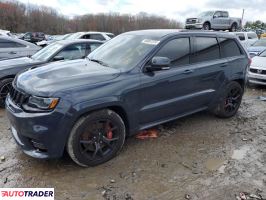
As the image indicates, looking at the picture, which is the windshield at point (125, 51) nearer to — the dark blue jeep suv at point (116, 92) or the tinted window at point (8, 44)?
the dark blue jeep suv at point (116, 92)

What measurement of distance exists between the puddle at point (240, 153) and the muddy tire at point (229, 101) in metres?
1.15

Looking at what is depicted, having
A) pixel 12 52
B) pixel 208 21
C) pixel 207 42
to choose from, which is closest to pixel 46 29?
pixel 208 21

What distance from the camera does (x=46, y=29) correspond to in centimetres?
7044

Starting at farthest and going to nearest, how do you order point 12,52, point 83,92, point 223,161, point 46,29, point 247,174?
point 46,29, point 12,52, point 223,161, point 247,174, point 83,92

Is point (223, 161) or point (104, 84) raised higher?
point (104, 84)

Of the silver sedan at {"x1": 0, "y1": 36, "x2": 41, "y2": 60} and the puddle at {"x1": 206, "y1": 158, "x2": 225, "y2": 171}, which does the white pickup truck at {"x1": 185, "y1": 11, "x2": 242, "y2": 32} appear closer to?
the silver sedan at {"x1": 0, "y1": 36, "x2": 41, "y2": 60}

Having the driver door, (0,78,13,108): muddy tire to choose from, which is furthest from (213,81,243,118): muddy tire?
(0,78,13,108): muddy tire

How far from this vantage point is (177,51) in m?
4.52

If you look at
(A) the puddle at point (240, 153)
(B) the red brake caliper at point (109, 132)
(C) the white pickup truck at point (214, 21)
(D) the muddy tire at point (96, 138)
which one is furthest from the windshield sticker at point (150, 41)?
(C) the white pickup truck at point (214, 21)

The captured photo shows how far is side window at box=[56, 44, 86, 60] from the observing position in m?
6.89

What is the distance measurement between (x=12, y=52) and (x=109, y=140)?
631cm

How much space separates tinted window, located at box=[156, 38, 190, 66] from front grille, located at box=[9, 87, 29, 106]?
6.48 feet

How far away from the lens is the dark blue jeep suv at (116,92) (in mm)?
3361

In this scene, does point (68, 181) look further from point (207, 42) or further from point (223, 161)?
point (207, 42)
